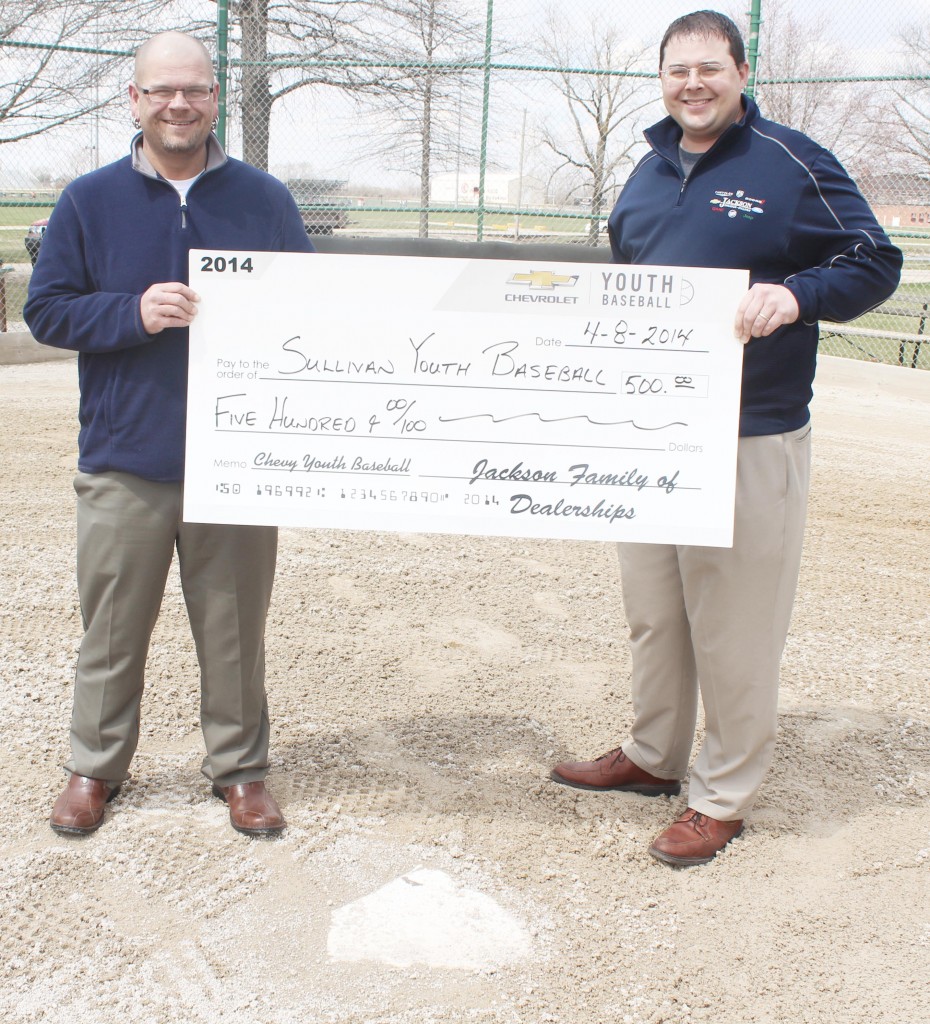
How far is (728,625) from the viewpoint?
2.79 metres

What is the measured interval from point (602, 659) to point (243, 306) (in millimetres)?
2180

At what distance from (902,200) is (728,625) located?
8.90 meters

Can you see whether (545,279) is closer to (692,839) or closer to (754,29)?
(692,839)

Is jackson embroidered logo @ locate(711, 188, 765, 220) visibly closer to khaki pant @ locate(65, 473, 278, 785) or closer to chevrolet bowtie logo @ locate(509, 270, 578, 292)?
chevrolet bowtie logo @ locate(509, 270, 578, 292)

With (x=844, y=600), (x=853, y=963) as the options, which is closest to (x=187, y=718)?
(x=853, y=963)

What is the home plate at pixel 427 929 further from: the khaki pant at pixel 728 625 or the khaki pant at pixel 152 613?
the khaki pant at pixel 728 625

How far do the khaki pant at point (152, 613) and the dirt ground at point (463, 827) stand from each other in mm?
211

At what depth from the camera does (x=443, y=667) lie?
13.5 feet

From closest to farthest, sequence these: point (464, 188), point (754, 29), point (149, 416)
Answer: point (149, 416) → point (754, 29) → point (464, 188)

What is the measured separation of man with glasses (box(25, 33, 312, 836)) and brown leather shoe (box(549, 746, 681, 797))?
90 centimetres

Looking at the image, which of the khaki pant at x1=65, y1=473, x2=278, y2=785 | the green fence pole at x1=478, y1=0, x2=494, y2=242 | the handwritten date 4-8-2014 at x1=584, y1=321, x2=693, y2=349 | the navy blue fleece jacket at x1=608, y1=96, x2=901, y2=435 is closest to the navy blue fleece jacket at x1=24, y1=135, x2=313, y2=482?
the khaki pant at x1=65, y1=473, x2=278, y2=785

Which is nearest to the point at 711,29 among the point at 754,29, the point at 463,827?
the point at 463,827

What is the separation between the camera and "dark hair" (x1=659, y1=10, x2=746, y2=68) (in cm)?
256

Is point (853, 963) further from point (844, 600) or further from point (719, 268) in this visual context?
point (844, 600)
